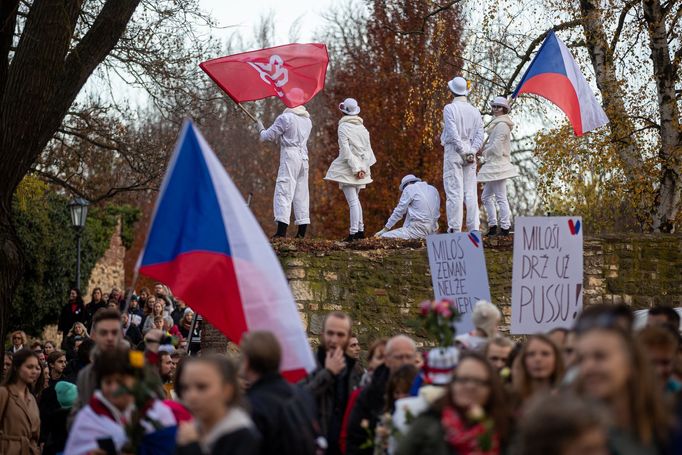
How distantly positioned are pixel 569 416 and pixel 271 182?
48.6m

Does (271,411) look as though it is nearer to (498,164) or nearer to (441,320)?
(441,320)

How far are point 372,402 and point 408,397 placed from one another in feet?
1.94

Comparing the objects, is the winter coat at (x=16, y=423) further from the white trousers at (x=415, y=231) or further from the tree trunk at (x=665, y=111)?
the tree trunk at (x=665, y=111)

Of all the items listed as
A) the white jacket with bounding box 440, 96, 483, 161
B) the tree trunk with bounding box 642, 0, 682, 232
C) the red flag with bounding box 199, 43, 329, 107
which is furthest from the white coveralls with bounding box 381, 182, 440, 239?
the tree trunk with bounding box 642, 0, 682, 232

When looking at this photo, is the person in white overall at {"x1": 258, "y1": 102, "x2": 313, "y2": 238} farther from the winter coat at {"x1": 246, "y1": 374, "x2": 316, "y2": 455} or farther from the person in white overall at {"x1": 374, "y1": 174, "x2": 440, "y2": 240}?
the winter coat at {"x1": 246, "y1": 374, "x2": 316, "y2": 455}

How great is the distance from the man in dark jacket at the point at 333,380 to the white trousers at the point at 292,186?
29.6 ft

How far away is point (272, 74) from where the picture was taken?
58.1 feet

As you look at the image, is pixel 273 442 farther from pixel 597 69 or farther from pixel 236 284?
pixel 597 69

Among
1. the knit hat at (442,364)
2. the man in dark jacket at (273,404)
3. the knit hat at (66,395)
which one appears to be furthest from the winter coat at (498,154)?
the man in dark jacket at (273,404)

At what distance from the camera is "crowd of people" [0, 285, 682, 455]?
4.94 m

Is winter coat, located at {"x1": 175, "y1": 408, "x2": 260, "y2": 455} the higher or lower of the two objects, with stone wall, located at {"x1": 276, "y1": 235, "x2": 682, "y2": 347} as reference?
lower

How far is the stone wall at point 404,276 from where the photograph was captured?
17641 mm

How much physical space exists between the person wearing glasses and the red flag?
1178 cm

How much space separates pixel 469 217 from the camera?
17.8 meters
